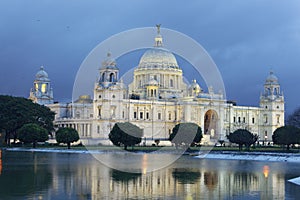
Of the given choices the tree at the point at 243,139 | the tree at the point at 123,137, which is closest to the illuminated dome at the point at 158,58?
the tree at the point at 243,139

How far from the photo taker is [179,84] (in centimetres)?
12150

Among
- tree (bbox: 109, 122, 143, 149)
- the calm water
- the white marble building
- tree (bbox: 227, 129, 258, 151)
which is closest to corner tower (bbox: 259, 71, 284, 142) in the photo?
the white marble building

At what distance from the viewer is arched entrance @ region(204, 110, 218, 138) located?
114194 mm

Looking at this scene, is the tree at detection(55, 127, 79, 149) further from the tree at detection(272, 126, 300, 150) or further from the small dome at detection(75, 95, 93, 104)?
the small dome at detection(75, 95, 93, 104)

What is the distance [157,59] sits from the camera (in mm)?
120062

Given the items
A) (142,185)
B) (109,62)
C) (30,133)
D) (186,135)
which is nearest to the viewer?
(142,185)

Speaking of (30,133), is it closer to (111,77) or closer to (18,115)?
(18,115)

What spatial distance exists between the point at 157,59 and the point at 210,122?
16686mm

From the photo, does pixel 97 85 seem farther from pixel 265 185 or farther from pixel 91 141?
pixel 265 185

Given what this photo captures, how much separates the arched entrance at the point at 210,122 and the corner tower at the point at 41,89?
31.2 meters

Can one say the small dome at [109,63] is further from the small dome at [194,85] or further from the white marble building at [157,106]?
the small dome at [194,85]

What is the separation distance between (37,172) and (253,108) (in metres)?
94.5

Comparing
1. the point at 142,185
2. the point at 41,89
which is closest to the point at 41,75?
the point at 41,89

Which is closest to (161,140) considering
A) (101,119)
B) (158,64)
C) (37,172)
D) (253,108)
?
(101,119)
